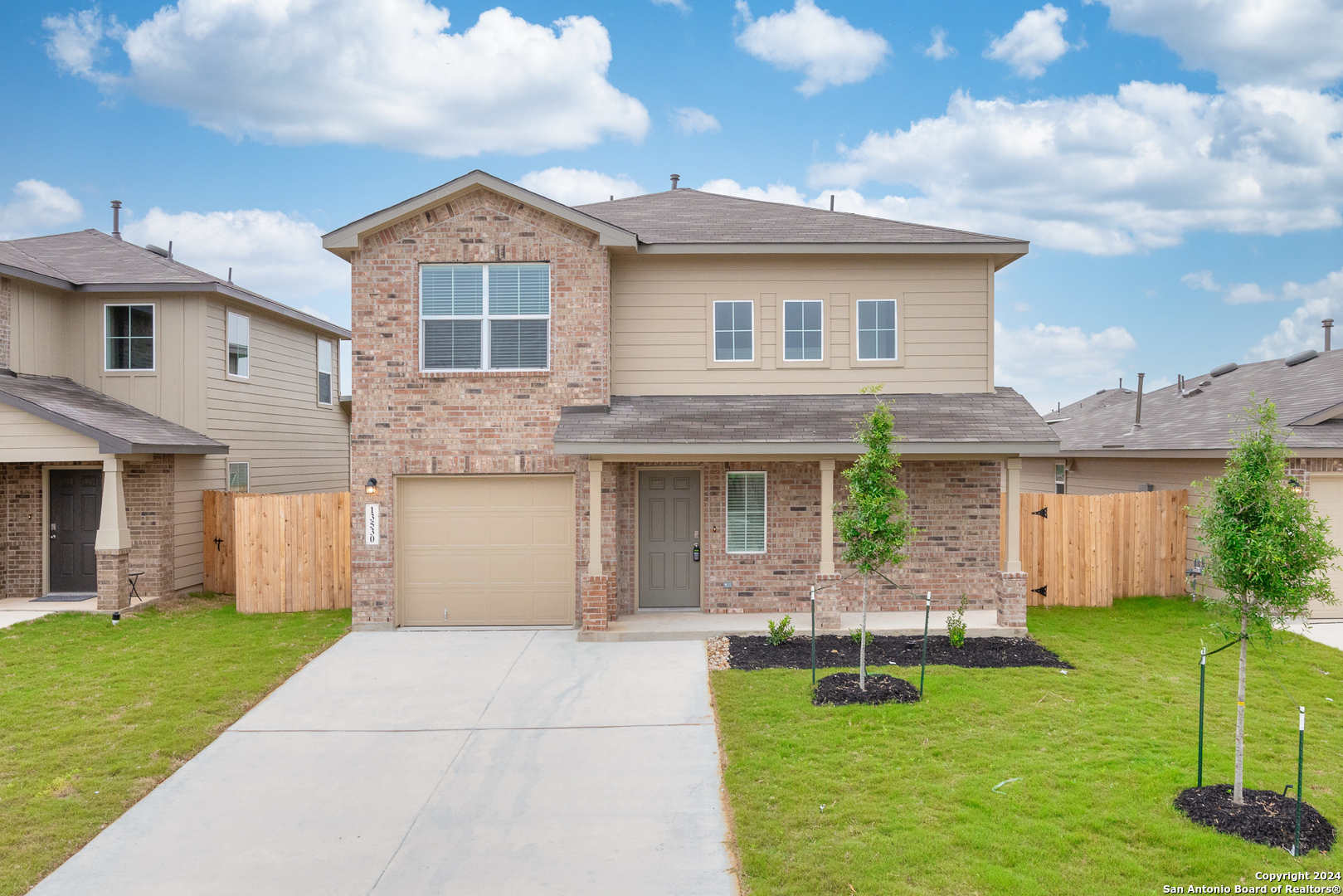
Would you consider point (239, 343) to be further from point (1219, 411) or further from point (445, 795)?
point (1219, 411)

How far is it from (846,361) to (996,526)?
3.42 meters

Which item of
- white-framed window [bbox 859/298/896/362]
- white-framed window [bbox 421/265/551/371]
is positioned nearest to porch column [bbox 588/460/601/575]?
white-framed window [bbox 421/265/551/371]

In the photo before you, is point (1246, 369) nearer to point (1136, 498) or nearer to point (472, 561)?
point (1136, 498)

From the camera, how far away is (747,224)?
12578mm

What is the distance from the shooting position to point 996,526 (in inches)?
462

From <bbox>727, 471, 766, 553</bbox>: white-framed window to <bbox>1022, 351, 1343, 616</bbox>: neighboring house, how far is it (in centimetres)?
565

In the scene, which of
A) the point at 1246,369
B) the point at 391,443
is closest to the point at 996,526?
the point at 391,443

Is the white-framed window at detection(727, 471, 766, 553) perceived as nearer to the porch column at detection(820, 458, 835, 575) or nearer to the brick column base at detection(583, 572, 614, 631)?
the porch column at detection(820, 458, 835, 575)

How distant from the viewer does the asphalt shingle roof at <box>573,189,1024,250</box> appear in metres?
11.6

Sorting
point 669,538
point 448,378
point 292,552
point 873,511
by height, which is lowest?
point 292,552

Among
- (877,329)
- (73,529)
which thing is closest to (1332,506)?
(877,329)

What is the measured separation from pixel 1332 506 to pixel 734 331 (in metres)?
9.70

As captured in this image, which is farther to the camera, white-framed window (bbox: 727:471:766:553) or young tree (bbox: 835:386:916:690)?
white-framed window (bbox: 727:471:766:553)

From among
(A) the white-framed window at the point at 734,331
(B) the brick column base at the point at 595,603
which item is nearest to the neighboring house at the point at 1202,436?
(A) the white-framed window at the point at 734,331
